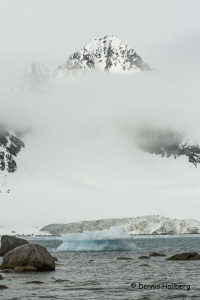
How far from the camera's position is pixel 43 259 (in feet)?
140

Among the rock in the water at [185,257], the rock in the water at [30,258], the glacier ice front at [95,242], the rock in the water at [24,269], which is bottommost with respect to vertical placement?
the rock in the water at [24,269]

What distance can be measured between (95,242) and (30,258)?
147ft

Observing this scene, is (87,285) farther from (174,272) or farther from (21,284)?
(174,272)

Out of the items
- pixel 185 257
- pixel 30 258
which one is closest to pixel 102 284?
pixel 30 258

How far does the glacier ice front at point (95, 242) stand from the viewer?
82.4m

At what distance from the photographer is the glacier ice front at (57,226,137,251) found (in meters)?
82.4

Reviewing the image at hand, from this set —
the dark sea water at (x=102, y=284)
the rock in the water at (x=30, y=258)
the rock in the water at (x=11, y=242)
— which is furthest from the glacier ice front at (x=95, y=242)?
the rock in the water at (x=30, y=258)

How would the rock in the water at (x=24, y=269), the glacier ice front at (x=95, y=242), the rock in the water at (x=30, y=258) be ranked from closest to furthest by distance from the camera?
the rock in the water at (x=24, y=269), the rock in the water at (x=30, y=258), the glacier ice front at (x=95, y=242)

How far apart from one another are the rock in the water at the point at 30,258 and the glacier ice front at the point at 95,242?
3863 cm

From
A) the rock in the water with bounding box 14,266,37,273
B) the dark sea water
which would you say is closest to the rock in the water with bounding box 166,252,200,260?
the dark sea water

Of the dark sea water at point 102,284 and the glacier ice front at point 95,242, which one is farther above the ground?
the glacier ice front at point 95,242

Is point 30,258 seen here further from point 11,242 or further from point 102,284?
point 11,242

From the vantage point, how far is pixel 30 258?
1654 inches

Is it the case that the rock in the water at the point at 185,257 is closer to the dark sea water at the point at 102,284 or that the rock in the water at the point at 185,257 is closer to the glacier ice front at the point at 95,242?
the dark sea water at the point at 102,284
